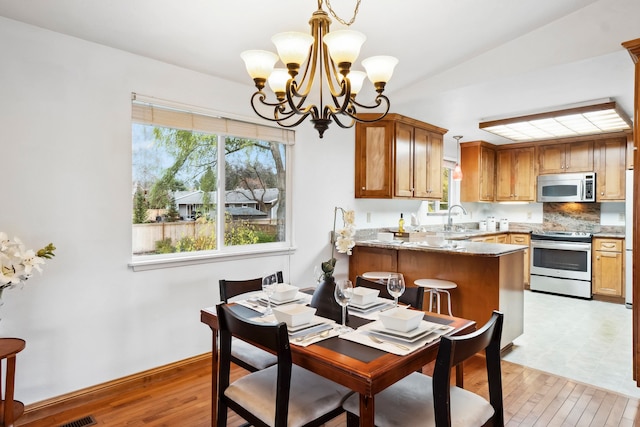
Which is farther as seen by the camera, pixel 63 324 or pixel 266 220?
pixel 266 220

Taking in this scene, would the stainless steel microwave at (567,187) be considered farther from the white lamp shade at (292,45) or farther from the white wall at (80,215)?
the white lamp shade at (292,45)

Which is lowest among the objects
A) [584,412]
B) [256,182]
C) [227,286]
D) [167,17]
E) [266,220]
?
[584,412]

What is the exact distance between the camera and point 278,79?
6.57 feet

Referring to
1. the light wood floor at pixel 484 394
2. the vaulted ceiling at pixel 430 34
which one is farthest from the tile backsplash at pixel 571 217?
the light wood floor at pixel 484 394

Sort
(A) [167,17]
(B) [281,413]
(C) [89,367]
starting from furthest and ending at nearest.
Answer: (C) [89,367] < (A) [167,17] < (B) [281,413]

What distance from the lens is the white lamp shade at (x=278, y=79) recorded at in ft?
6.51

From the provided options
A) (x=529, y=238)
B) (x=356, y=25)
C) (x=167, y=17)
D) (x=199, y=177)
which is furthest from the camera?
(x=529, y=238)

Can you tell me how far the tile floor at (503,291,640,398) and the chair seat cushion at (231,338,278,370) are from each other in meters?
2.21

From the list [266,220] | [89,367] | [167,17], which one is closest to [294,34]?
[167,17]

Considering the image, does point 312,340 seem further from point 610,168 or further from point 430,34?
point 610,168

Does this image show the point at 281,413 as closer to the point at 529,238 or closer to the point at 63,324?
the point at 63,324

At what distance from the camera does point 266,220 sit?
351cm

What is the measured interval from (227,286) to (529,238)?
5273mm

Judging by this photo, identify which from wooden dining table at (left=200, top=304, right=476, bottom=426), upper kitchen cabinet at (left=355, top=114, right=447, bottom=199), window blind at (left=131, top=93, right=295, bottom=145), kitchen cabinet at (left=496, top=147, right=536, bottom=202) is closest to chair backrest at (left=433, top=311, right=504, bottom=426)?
wooden dining table at (left=200, top=304, right=476, bottom=426)
